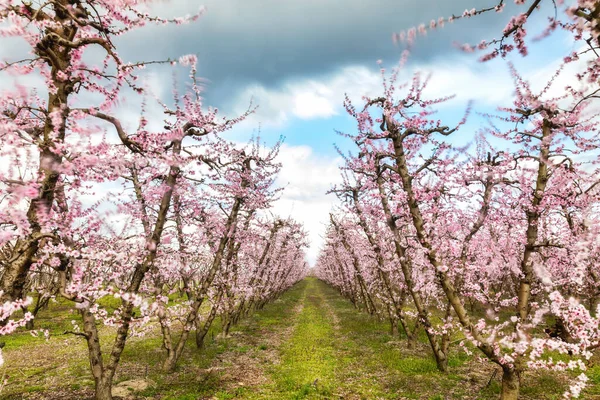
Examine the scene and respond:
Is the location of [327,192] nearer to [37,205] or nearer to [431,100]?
[431,100]

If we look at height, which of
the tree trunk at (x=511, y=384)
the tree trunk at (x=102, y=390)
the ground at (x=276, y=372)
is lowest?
the ground at (x=276, y=372)

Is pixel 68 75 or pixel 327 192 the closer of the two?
pixel 68 75

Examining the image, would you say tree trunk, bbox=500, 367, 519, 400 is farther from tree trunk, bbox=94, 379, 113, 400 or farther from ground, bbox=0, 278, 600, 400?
tree trunk, bbox=94, 379, 113, 400

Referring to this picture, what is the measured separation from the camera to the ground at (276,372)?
10898mm

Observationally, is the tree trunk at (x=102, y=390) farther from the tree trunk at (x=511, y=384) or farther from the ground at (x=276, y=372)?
the tree trunk at (x=511, y=384)

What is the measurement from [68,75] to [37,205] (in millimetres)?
2565

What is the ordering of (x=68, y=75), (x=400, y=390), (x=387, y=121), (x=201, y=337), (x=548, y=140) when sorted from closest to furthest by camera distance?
(x=68, y=75), (x=548, y=140), (x=387, y=121), (x=400, y=390), (x=201, y=337)

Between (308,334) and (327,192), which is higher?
(327,192)

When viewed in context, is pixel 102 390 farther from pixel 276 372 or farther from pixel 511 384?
pixel 511 384

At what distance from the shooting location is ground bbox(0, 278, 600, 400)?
429 inches

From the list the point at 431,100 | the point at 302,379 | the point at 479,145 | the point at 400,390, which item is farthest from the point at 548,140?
the point at 302,379

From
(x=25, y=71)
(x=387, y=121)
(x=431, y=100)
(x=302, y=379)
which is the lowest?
(x=302, y=379)

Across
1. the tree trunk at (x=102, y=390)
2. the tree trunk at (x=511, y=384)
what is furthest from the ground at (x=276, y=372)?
the tree trunk at (x=511, y=384)

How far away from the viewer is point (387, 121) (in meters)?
9.55
